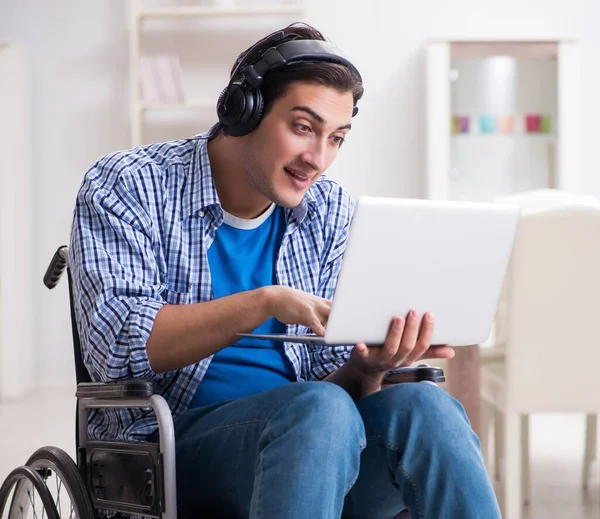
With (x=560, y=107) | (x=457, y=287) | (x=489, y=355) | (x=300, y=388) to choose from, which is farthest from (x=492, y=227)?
(x=560, y=107)

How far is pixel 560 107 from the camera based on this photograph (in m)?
4.64

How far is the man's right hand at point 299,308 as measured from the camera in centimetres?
117

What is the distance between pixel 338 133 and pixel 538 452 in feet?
7.72

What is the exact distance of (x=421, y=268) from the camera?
1156mm

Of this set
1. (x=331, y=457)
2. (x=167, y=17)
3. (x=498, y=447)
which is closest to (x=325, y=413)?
(x=331, y=457)

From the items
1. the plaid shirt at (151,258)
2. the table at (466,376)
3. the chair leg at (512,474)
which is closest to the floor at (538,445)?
the chair leg at (512,474)

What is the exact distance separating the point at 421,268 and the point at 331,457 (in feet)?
0.82

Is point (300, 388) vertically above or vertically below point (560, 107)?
below

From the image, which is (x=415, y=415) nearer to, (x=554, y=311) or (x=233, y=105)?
(x=233, y=105)

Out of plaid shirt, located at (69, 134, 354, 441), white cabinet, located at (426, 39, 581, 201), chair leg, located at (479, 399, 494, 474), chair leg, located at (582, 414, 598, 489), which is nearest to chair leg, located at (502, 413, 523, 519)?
chair leg, located at (479, 399, 494, 474)

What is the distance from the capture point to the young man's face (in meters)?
1.40

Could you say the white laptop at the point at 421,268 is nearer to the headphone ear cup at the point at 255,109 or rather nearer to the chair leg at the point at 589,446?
the headphone ear cup at the point at 255,109

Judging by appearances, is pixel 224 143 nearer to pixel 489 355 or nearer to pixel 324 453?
pixel 324 453

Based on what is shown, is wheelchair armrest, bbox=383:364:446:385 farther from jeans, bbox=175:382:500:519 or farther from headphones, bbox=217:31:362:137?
headphones, bbox=217:31:362:137
